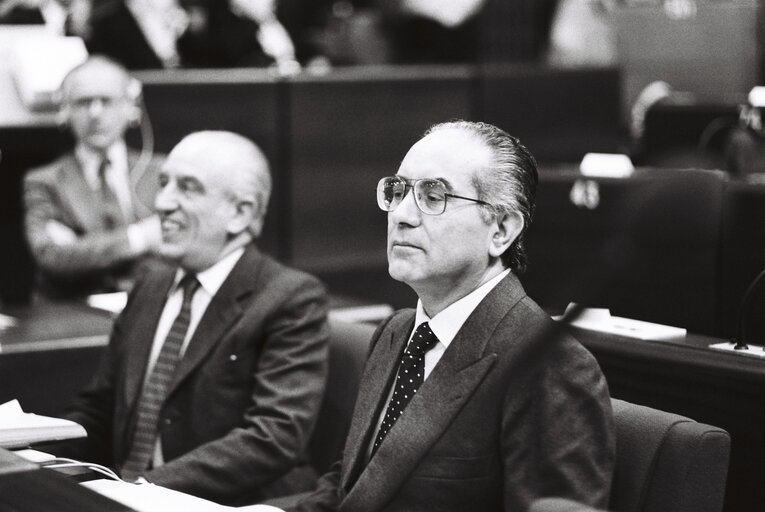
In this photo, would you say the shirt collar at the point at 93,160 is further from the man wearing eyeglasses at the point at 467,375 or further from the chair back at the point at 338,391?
the man wearing eyeglasses at the point at 467,375

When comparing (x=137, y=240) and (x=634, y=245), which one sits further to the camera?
(x=137, y=240)

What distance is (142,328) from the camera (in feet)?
8.72

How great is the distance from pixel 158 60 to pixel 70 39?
848 mm

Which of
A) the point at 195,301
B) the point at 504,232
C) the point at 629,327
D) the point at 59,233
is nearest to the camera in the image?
the point at 504,232

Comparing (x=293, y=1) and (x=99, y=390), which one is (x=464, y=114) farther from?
(x=99, y=390)

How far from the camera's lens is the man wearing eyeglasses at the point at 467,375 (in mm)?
1678

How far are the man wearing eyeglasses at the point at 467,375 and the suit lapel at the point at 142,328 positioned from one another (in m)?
0.73

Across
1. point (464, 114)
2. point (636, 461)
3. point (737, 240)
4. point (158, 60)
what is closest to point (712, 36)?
point (464, 114)

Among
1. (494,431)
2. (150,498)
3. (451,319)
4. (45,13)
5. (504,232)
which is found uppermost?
(45,13)

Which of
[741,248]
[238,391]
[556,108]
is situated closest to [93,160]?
[238,391]

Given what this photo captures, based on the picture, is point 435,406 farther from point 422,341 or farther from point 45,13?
point 45,13

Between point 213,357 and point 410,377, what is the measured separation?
729mm

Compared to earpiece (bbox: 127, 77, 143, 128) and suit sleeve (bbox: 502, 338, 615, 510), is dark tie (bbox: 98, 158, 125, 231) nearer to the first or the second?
earpiece (bbox: 127, 77, 143, 128)

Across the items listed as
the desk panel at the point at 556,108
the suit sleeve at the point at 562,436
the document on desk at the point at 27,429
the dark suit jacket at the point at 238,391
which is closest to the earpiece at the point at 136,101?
the desk panel at the point at 556,108
